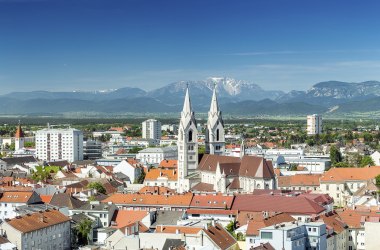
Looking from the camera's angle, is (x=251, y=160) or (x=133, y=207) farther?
(x=251, y=160)

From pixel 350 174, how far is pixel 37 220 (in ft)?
158

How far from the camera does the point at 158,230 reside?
171 ft

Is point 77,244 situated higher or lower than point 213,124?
lower

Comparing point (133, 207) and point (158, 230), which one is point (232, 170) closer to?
point (133, 207)

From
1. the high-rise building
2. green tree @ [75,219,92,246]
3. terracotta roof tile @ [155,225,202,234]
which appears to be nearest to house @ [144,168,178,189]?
green tree @ [75,219,92,246]

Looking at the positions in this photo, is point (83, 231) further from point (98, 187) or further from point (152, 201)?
point (98, 187)

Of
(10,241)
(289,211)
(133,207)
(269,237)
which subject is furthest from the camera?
(133,207)

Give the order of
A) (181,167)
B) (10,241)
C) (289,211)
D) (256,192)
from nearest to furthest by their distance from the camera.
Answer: (10,241) → (289,211) → (256,192) → (181,167)

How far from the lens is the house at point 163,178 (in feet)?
305

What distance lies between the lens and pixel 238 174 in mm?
80812

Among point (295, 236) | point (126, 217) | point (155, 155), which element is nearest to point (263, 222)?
point (295, 236)

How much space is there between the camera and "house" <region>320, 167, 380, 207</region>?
291 feet

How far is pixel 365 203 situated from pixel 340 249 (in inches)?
569

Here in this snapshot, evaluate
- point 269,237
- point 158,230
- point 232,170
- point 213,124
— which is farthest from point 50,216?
point 213,124
